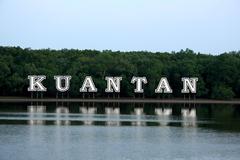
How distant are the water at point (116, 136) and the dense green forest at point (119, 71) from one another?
3759 cm

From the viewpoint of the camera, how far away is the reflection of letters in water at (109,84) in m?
107

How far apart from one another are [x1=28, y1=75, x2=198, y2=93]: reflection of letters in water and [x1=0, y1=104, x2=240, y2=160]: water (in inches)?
1293

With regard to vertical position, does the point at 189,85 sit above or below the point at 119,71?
below

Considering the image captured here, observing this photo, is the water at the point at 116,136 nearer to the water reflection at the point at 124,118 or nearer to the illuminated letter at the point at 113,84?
the water reflection at the point at 124,118

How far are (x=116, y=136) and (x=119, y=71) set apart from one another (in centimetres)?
6541

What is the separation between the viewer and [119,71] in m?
116

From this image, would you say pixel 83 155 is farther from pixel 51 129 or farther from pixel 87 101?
pixel 87 101

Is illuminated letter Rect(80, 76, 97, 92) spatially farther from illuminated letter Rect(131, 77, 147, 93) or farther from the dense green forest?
illuminated letter Rect(131, 77, 147, 93)

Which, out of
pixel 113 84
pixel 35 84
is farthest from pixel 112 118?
pixel 113 84

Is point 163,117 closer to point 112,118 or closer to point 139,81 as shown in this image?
point 112,118

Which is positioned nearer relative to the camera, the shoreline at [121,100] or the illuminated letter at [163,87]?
the shoreline at [121,100]

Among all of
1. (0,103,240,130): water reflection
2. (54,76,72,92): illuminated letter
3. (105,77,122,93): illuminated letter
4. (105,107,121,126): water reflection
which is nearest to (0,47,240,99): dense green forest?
(105,77,122,93): illuminated letter

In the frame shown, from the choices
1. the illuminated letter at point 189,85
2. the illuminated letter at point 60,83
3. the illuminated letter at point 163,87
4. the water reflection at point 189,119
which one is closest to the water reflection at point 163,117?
the water reflection at point 189,119

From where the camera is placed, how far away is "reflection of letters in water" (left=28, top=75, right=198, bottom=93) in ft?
352
